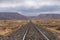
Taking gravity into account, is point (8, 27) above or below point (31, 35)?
below

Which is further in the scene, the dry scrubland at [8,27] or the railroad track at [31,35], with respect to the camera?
the dry scrubland at [8,27]

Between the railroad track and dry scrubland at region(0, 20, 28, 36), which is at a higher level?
the railroad track

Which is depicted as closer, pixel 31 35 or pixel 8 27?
pixel 31 35

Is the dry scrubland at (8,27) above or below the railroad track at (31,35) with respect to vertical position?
below

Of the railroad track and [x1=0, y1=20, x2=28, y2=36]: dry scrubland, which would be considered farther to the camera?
[x1=0, y1=20, x2=28, y2=36]: dry scrubland
